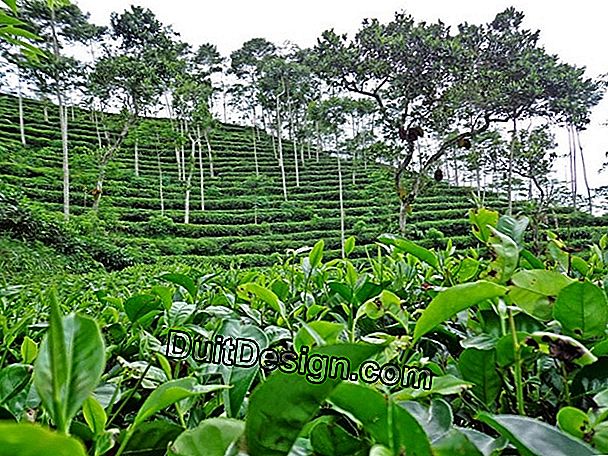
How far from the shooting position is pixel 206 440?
0.64 feet

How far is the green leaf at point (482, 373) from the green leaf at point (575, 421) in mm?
77

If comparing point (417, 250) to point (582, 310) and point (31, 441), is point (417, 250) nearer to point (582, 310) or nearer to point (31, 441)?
point (582, 310)

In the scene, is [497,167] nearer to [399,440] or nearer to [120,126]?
[120,126]

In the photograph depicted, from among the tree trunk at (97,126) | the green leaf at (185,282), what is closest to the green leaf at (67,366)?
the green leaf at (185,282)

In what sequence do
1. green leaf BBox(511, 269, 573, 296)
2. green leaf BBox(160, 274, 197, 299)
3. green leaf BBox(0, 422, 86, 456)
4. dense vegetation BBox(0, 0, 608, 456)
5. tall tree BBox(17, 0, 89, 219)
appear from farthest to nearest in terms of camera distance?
1. tall tree BBox(17, 0, 89, 219)
2. green leaf BBox(160, 274, 197, 299)
3. green leaf BBox(511, 269, 573, 296)
4. dense vegetation BBox(0, 0, 608, 456)
5. green leaf BBox(0, 422, 86, 456)

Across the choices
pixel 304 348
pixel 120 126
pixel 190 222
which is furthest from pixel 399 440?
pixel 120 126

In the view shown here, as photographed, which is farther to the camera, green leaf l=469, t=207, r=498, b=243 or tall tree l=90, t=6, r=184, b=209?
tall tree l=90, t=6, r=184, b=209

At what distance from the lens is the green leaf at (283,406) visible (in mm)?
162

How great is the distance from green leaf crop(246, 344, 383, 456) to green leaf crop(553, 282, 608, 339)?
197 mm

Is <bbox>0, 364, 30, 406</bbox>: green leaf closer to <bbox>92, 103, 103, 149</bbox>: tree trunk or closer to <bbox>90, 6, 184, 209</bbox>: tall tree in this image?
<bbox>90, 6, 184, 209</bbox>: tall tree

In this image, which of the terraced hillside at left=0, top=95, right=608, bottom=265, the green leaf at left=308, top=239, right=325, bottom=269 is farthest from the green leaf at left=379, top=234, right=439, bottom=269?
the terraced hillside at left=0, top=95, right=608, bottom=265

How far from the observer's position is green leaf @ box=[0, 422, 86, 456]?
10cm

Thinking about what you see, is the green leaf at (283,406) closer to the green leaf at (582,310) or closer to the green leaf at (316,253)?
the green leaf at (582,310)

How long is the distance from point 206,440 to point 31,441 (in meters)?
0.10
